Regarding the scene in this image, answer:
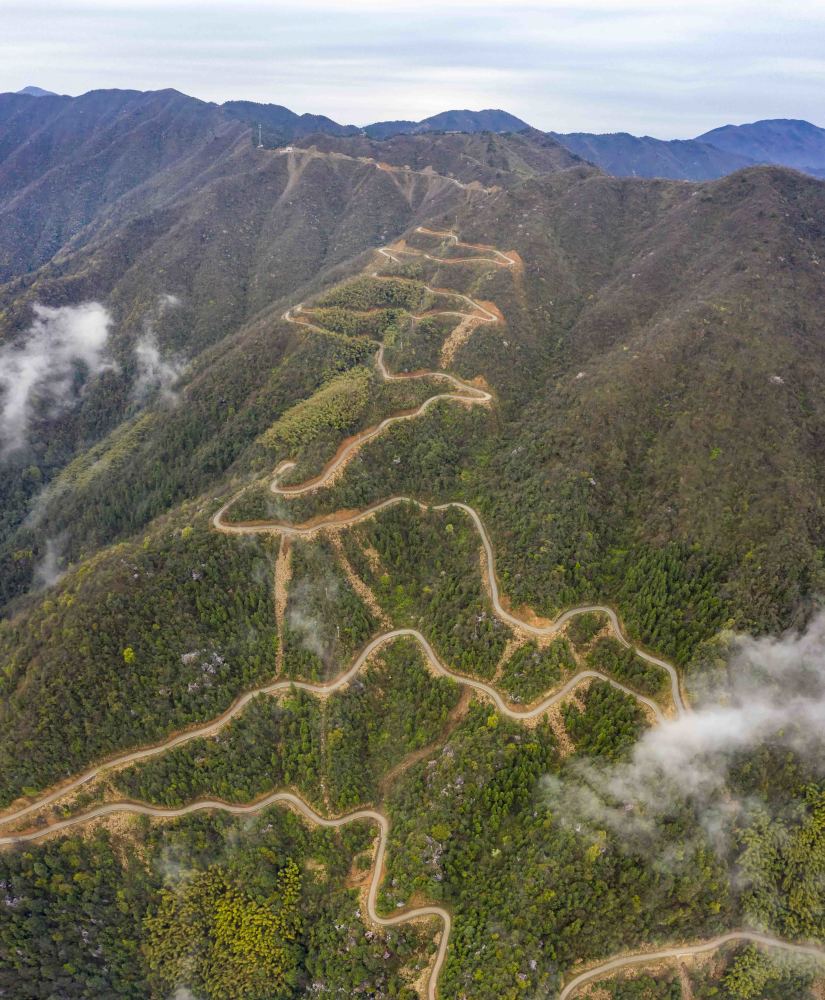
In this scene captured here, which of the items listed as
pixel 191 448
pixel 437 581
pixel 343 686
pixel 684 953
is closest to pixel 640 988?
pixel 684 953

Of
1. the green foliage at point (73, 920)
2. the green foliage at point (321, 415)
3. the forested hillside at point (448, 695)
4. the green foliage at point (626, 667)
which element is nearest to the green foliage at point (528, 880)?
the forested hillside at point (448, 695)

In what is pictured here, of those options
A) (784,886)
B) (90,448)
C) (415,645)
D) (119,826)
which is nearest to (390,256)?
(90,448)

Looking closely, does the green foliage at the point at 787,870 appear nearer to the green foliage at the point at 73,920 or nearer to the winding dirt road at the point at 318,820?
the winding dirt road at the point at 318,820

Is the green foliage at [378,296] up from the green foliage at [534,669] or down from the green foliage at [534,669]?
up

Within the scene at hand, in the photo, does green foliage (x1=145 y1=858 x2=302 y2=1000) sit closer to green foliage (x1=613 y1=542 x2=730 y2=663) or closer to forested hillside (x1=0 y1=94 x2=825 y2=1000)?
forested hillside (x1=0 y1=94 x2=825 y2=1000)

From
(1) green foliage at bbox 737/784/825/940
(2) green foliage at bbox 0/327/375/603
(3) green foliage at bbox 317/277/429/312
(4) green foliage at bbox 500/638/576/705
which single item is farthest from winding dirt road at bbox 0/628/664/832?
(3) green foliage at bbox 317/277/429/312

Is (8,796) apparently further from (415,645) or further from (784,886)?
(784,886)
